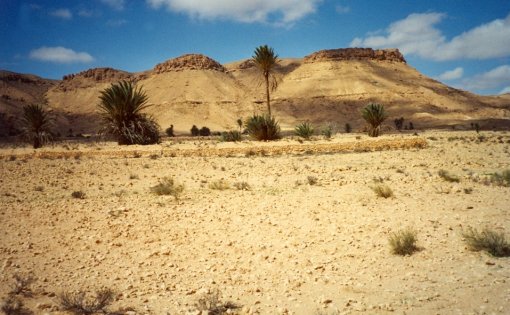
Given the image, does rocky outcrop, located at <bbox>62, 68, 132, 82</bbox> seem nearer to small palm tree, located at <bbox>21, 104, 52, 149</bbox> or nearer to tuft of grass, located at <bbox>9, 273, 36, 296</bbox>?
small palm tree, located at <bbox>21, 104, 52, 149</bbox>

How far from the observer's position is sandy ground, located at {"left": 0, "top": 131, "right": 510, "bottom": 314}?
14.4ft

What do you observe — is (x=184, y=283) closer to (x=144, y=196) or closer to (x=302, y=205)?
(x=302, y=205)

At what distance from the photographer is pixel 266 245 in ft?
19.9

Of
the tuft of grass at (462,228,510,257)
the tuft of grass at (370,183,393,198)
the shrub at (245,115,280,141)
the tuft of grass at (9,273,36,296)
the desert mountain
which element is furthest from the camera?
the desert mountain

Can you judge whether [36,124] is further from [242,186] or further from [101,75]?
[101,75]

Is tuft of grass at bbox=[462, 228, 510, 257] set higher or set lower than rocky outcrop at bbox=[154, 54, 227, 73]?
lower

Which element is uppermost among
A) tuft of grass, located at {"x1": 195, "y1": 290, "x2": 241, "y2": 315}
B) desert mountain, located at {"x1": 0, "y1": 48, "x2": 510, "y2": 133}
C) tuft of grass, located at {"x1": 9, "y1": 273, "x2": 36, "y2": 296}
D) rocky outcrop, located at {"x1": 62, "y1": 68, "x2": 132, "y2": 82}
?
rocky outcrop, located at {"x1": 62, "y1": 68, "x2": 132, "y2": 82}

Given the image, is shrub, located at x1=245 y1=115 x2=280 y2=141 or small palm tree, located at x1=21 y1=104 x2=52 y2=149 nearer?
shrub, located at x1=245 y1=115 x2=280 y2=141

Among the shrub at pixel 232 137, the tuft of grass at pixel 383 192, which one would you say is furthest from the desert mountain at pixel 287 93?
the tuft of grass at pixel 383 192

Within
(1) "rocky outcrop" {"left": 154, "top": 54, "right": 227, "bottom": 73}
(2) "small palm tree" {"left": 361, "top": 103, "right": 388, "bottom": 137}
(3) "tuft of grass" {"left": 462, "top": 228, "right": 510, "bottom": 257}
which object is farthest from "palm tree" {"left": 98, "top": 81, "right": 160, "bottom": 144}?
(1) "rocky outcrop" {"left": 154, "top": 54, "right": 227, "bottom": 73}

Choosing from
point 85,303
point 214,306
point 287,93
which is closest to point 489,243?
point 214,306

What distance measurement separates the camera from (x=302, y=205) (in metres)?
8.26

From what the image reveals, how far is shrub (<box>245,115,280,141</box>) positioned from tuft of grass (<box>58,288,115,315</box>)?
20.2 meters

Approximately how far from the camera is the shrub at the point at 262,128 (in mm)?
24219
